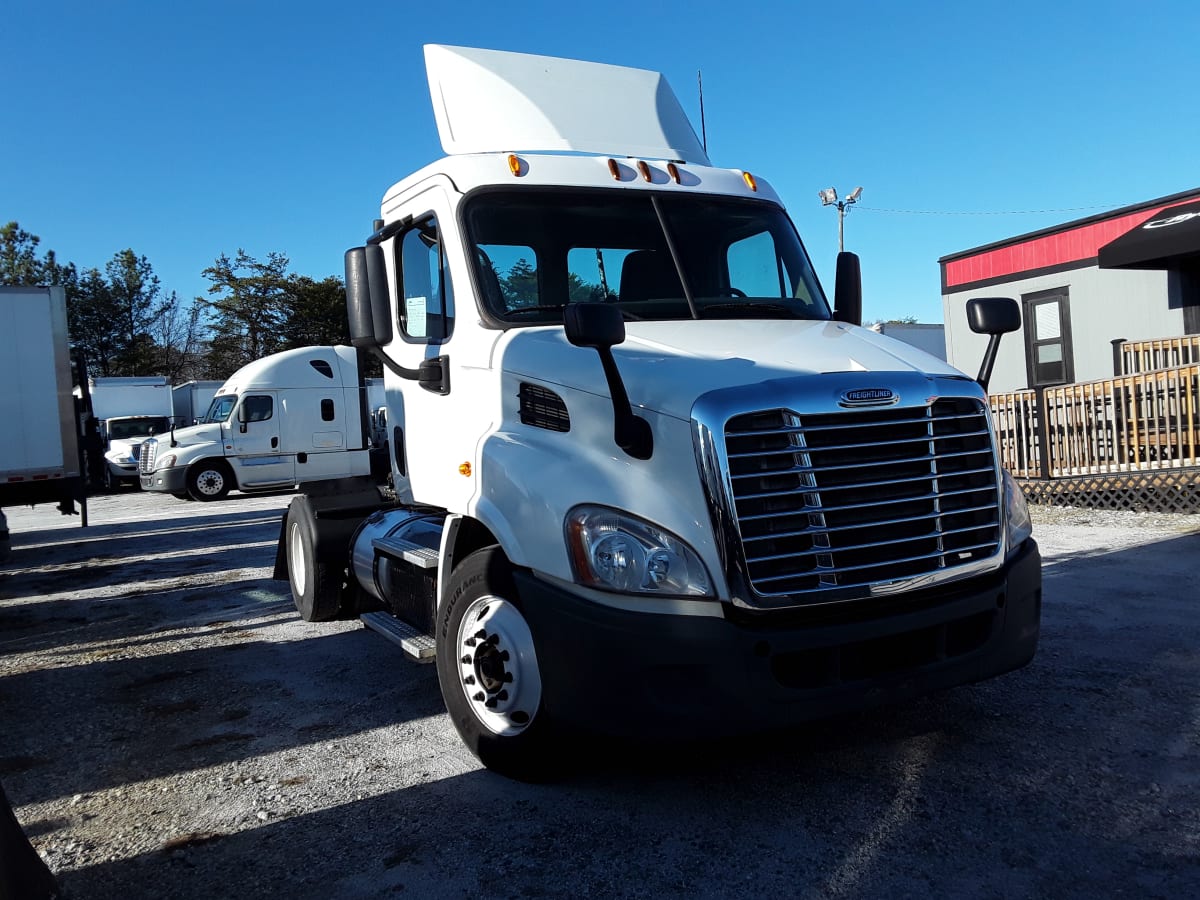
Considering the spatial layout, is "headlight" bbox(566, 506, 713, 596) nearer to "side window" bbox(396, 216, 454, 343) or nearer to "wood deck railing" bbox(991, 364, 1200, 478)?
"side window" bbox(396, 216, 454, 343)

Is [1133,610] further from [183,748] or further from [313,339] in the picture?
[313,339]

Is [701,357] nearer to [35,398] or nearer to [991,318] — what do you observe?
[991,318]

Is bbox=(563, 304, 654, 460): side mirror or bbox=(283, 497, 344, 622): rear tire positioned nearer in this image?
bbox=(563, 304, 654, 460): side mirror

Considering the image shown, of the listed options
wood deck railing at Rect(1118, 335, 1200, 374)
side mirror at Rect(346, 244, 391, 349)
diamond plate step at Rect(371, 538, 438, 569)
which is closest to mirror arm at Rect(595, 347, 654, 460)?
diamond plate step at Rect(371, 538, 438, 569)

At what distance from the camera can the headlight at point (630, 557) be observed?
3188 millimetres

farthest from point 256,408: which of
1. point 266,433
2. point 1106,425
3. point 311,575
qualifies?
point 1106,425

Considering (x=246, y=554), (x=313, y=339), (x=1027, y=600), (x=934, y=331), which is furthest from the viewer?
(x=313, y=339)

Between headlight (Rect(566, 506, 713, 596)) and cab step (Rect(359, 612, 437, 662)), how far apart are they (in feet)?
4.22

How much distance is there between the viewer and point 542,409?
391cm

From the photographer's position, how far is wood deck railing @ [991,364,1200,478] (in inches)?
404

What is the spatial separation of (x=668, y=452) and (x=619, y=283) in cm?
152

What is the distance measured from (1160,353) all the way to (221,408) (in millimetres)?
16965

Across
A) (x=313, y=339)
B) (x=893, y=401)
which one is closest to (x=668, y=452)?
(x=893, y=401)

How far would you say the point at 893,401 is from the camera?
11.2 ft
